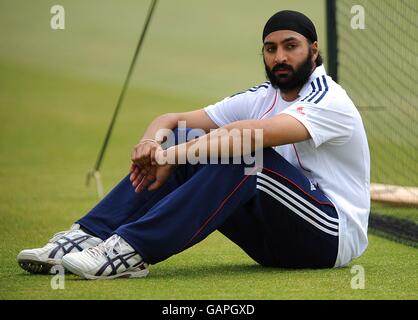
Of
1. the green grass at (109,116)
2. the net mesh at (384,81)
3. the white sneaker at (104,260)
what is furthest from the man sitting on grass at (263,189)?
the net mesh at (384,81)

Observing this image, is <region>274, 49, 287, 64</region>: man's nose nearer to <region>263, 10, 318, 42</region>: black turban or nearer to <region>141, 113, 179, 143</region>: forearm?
<region>263, 10, 318, 42</region>: black turban

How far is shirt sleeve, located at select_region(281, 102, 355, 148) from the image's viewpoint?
3688mm

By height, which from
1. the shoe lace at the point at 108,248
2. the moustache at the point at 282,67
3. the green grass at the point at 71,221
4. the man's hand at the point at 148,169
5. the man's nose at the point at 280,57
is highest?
the man's nose at the point at 280,57

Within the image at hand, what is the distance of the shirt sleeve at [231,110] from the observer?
13.6 feet

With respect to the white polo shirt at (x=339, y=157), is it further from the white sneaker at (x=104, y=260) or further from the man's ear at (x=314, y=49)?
the white sneaker at (x=104, y=260)

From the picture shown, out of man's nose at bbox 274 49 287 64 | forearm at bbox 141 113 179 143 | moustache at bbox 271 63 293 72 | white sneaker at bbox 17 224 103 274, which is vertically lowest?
white sneaker at bbox 17 224 103 274

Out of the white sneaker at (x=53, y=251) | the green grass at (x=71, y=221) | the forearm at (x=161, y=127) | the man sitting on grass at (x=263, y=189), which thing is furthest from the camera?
the forearm at (x=161, y=127)

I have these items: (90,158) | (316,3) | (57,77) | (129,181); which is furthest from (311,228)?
(316,3)

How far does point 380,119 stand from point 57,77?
224 inches

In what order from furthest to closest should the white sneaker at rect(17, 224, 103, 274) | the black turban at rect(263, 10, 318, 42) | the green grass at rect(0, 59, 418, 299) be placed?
1. the black turban at rect(263, 10, 318, 42)
2. the white sneaker at rect(17, 224, 103, 274)
3. the green grass at rect(0, 59, 418, 299)

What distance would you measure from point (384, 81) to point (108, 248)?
5.61 meters

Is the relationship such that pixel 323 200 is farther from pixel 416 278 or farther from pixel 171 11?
pixel 171 11

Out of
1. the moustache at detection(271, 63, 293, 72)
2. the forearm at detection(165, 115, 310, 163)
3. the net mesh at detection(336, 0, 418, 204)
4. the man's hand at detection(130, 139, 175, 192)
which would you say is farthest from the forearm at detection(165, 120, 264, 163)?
the net mesh at detection(336, 0, 418, 204)

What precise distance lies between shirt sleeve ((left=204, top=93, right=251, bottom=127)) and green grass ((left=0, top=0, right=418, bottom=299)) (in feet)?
2.05
